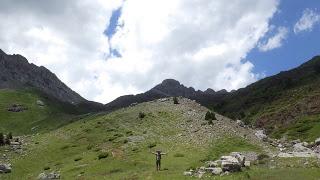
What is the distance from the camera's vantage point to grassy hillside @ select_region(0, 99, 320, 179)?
60.2m

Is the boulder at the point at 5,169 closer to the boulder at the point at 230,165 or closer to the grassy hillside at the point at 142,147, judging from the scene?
the grassy hillside at the point at 142,147

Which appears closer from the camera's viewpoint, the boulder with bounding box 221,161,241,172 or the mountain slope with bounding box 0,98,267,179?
the boulder with bounding box 221,161,241,172

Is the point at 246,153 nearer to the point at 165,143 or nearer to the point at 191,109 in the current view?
the point at 165,143

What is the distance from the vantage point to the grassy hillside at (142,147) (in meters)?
60.2

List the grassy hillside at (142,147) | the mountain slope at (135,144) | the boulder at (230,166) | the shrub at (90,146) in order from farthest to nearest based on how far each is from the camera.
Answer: the shrub at (90,146), the mountain slope at (135,144), the grassy hillside at (142,147), the boulder at (230,166)

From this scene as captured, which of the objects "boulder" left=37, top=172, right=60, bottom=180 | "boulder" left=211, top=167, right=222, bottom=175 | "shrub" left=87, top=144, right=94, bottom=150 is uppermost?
"shrub" left=87, top=144, right=94, bottom=150

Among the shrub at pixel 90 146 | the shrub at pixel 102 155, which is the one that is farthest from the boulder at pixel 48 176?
the shrub at pixel 90 146

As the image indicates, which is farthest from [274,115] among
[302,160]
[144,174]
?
[144,174]

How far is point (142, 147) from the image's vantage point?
260 ft

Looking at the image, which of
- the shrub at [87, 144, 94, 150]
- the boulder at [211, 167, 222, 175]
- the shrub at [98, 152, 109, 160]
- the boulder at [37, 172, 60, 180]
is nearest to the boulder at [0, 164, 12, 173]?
the boulder at [37, 172, 60, 180]

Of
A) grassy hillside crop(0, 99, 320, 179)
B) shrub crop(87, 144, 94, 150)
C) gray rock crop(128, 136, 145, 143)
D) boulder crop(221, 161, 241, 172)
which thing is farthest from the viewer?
shrub crop(87, 144, 94, 150)

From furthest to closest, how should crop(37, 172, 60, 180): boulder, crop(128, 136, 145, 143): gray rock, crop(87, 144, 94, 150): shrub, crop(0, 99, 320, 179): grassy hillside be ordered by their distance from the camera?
crop(87, 144, 94, 150): shrub → crop(128, 136, 145, 143): gray rock → crop(37, 172, 60, 180): boulder → crop(0, 99, 320, 179): grassy hillside

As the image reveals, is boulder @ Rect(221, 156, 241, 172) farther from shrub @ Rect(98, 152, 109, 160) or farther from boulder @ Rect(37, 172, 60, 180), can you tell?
shrub @ Rect(98, 152, 109, 160)

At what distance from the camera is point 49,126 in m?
168
